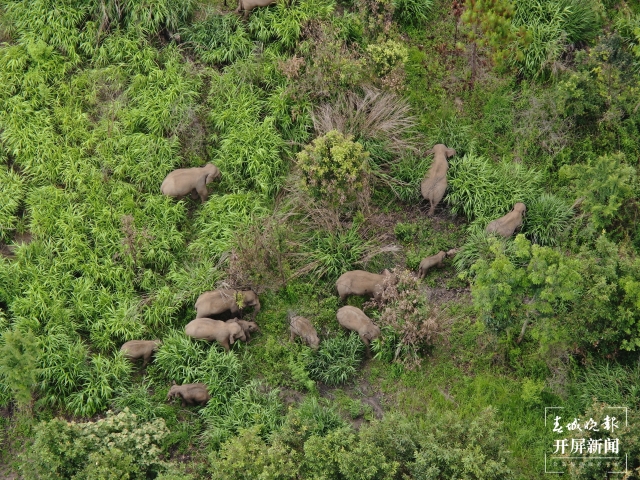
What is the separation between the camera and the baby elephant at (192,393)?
11.3 m

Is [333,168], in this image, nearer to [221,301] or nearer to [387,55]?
[221,301]

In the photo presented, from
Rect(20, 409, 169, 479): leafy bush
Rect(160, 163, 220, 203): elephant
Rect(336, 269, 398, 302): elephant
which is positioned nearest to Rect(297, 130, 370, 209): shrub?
Rect(336, 269, 398, 302): elephant

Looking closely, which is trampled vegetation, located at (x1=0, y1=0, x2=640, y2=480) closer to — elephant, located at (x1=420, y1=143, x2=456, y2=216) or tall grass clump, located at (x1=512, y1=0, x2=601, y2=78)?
tall grass clump, located at (x1=512, y1=0, x2=601, y2=78)

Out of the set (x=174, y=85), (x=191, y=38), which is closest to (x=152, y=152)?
(x=174, y=85)

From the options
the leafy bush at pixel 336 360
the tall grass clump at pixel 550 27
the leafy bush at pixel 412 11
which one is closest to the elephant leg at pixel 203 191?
the leafy bush at pixel 336 360

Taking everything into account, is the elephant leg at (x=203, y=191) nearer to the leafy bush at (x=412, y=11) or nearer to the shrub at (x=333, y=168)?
the shrub at (x=333, y=168)

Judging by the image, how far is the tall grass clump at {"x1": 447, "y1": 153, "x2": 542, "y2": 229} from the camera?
1320cm

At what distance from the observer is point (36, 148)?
13922 millimetres

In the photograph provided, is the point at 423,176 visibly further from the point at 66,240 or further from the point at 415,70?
the point at 66,240

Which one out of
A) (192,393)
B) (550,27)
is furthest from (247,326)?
(550,27)

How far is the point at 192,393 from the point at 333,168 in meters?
4.13

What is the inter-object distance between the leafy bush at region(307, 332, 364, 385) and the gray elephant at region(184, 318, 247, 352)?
4.12 ft

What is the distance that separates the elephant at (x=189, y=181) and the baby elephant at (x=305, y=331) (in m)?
3.09

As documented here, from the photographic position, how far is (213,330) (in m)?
11.7
